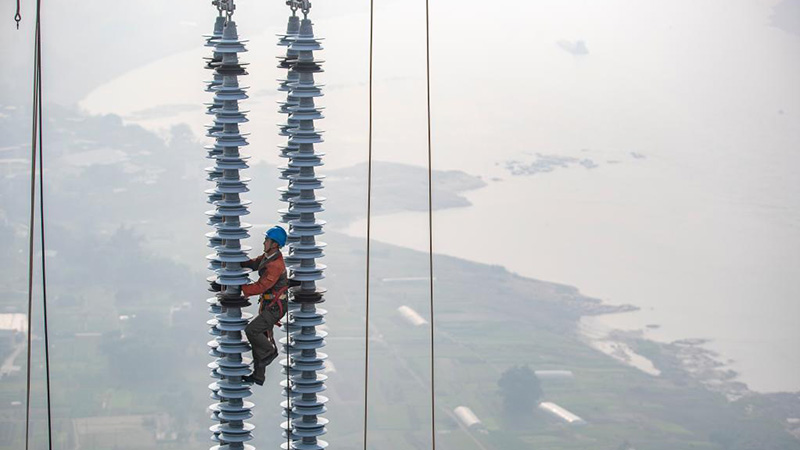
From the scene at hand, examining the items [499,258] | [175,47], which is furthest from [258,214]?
[499,258]

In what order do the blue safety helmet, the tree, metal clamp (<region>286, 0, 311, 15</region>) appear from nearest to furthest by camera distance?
the blue safety helmet
metal clamp (<region>286, 0, 311, 15</region>)
the tree

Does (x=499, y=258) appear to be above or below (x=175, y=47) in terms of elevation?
below

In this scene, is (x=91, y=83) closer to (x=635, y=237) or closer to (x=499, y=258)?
(x=499, y=258)

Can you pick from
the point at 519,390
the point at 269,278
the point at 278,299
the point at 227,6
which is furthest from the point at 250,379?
the point at 519,390

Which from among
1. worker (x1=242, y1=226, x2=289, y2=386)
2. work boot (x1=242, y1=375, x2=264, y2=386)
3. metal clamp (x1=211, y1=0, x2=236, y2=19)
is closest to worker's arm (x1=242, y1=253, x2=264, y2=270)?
worker (x1=242, y1=226, x2=289, y2=386)

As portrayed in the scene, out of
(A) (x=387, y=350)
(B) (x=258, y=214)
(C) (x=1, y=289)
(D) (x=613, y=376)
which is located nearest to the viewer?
(B) (x=258, y=214)

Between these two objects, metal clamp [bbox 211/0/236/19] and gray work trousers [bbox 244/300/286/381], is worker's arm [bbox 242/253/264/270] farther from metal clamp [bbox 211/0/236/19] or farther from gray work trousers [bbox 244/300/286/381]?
metal clamp [bbox 211/0/236/19]

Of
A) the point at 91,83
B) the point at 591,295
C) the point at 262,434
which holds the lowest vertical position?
the point at 262,434

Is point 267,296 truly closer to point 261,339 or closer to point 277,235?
point 261,339
